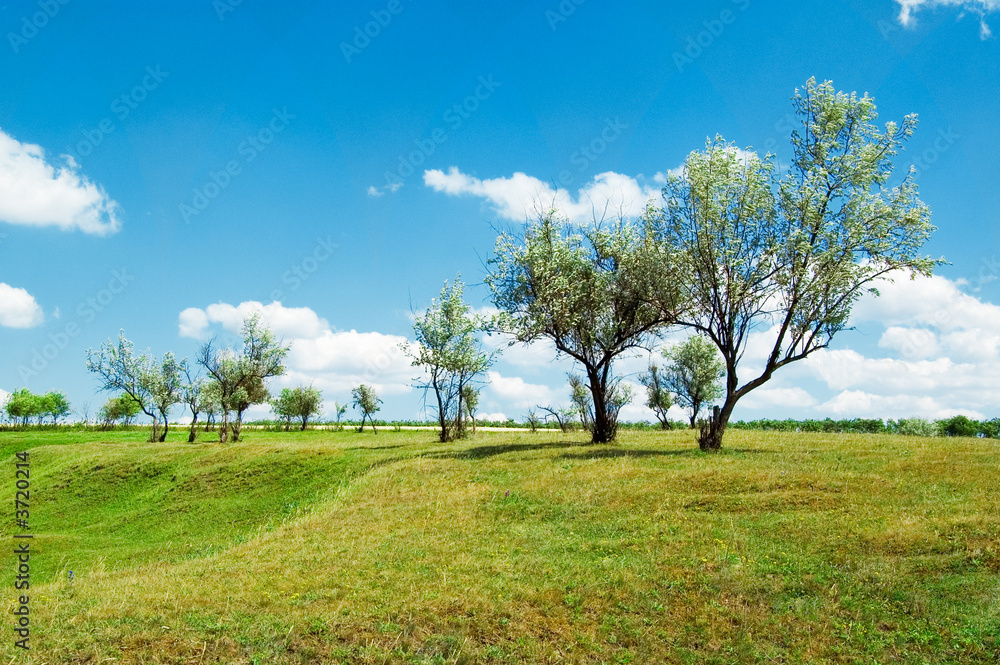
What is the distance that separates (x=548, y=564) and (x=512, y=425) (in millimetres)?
67285

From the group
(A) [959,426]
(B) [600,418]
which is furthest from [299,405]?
(A) [959,426]

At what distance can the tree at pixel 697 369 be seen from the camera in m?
64.1

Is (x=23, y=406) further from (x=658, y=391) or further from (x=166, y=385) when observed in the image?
(x=658, y=391)

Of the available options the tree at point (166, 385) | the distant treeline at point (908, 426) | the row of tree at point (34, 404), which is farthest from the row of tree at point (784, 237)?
the row of tree at point (34, 404)

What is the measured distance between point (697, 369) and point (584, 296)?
33398mm

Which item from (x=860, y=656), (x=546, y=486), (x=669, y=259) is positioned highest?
(x=669, y=259)

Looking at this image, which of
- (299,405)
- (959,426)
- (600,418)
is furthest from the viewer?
(299,405)

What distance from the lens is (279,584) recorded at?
45.1ft

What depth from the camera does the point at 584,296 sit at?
34.8m

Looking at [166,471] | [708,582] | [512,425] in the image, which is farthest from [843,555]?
[512,425]

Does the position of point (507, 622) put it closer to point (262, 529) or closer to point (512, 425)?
point (262, 529)

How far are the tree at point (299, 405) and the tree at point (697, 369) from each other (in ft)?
147

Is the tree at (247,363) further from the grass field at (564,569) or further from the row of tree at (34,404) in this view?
the row of tree at (34,404)

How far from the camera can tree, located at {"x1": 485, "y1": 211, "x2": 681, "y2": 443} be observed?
34.1 metres
